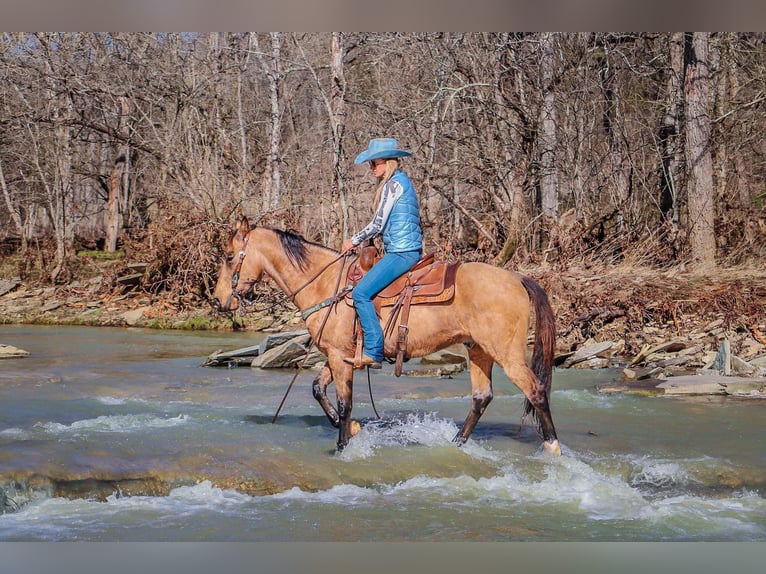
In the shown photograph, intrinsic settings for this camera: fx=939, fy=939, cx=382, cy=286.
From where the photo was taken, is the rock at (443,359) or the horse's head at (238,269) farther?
the rock at (443,359)

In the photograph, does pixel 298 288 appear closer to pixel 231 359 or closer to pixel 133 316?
pixel 231 359

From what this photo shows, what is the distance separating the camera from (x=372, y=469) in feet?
20.9

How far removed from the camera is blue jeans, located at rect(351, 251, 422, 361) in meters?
6.79

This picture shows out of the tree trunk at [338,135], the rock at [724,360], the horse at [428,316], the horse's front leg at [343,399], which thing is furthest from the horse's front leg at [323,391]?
the tree trunk at [338,135]

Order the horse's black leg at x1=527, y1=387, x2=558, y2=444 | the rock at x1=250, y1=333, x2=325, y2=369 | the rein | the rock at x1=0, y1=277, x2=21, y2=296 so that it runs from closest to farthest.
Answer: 1. the horse's black leg at x1=527, y1=387, x2=558, y2=444
2. the rein
3. the rock at x1=250, y1=333, x2=325, y2=369
4. the rock at x1=0, y1=277, x2=21, y2=296

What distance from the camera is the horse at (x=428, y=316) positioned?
6648mm

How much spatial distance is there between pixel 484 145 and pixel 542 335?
10.2m

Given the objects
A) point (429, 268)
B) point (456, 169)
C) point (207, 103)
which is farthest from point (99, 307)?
point (429, 268)

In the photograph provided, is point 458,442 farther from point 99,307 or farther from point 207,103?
point 207,103

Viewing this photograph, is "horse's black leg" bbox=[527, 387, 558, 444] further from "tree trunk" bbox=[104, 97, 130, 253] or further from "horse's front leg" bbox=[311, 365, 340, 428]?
"tree trunk" bbox=[104, 97, 130, 253]

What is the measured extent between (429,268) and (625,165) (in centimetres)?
1123

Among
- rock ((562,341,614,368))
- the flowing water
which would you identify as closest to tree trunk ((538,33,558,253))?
rock ((562,341,614,368))

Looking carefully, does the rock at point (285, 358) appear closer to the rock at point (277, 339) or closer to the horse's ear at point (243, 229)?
the rock at point (277, 339)

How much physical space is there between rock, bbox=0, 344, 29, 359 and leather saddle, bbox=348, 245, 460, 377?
6743 mm
